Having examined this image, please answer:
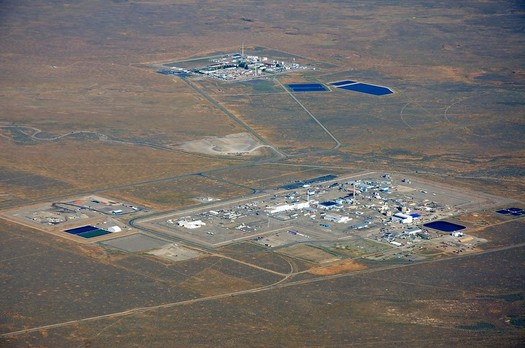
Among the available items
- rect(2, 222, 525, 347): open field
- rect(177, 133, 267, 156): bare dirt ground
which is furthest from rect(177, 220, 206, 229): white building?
rect(177, 133, 267, 156): bare dirt ground

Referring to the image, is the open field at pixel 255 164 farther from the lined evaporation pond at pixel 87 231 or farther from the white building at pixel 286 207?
the white building at pixel 286 207

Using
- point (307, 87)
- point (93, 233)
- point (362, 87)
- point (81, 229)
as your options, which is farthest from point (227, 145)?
point (362, 87)

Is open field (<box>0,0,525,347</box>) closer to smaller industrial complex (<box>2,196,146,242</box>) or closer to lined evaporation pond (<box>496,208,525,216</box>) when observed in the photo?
smaller industrial complex (<box>2,196,146,242</box>)

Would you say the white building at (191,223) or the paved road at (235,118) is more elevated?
the white building at (191,223)

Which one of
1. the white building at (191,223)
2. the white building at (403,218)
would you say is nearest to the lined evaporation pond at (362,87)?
the white building at (403,218)

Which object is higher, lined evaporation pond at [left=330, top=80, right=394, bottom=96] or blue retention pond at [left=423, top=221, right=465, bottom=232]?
blue retention pond at [left=423, top=221, right=465, bottom=232]
